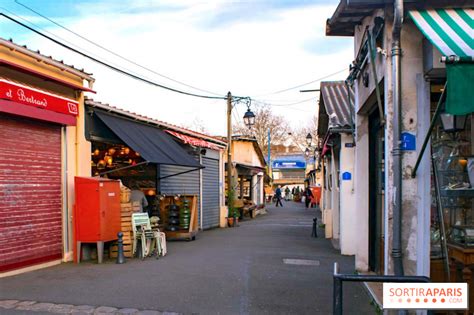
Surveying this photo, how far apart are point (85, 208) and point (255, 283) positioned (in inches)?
168

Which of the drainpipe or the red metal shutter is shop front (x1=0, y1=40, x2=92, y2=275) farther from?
the drainpipe

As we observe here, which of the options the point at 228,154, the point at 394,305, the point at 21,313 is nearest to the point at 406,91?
the point at 394,305

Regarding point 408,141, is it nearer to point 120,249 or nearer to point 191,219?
point 120,249

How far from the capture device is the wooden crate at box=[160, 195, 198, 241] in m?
14.7

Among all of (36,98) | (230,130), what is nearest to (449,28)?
(36,98)

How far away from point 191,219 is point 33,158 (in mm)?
6238

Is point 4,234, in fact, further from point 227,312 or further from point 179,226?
point 179,226

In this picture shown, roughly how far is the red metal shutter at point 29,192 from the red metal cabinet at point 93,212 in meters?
0.41

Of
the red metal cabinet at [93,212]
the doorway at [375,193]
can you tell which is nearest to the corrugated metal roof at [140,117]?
the red metal cabinet at [93,212]

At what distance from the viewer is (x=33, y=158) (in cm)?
954

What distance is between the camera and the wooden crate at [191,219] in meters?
14.7

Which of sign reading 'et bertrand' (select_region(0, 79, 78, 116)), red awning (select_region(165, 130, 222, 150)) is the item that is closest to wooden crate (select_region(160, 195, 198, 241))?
red awning (select_region(165, 130, 222, 150))

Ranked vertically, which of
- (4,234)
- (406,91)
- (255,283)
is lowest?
(255,283)

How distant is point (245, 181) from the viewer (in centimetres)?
3109
